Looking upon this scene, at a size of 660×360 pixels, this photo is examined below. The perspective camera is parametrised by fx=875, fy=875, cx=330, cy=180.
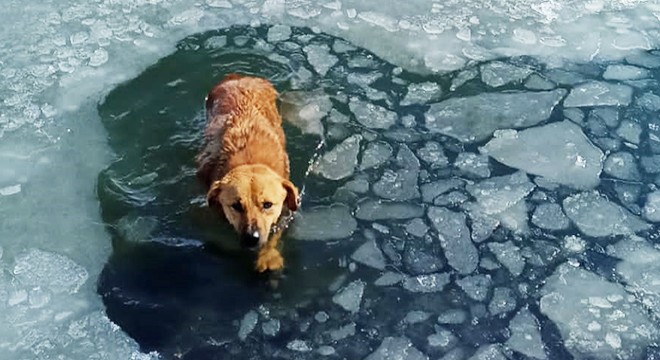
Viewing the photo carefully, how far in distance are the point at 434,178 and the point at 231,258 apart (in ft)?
4.33

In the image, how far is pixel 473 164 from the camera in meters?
5.31

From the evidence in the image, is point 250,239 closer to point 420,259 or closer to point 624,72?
point 420,259

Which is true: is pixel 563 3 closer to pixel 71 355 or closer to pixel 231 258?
pixel 231 258

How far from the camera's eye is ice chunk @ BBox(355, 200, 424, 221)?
4930 millimetres

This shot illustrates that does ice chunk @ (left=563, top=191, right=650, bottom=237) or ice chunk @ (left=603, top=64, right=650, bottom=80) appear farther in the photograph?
ice chunk @ (left=603, top=64, right=650, bottom=80)

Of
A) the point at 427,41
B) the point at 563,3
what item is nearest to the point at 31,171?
the point at 427,41

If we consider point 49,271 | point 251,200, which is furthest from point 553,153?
point 49,271

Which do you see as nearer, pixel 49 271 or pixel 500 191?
pixel 49 271

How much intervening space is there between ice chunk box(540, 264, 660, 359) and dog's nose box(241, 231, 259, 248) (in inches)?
58.9

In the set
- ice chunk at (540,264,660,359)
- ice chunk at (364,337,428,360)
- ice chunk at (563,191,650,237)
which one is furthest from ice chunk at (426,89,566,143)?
ice chunk at (364,337,428,360)

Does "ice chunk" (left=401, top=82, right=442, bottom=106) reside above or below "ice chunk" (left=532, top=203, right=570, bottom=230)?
above

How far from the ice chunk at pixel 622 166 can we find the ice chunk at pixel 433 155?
38.7 inches

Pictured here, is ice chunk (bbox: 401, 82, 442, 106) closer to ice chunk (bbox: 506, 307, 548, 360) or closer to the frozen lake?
the frozen lake

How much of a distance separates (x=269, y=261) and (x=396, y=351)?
0.85 metres
